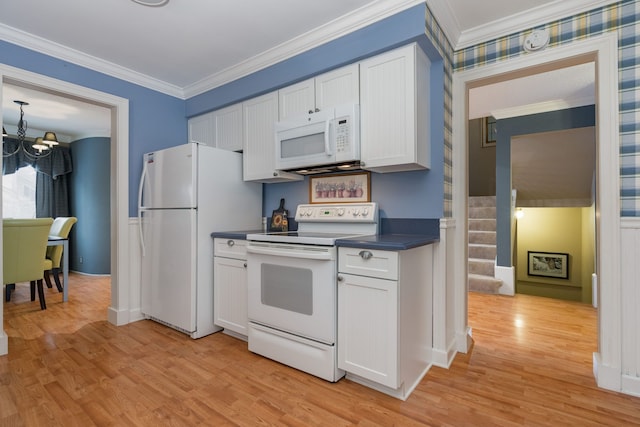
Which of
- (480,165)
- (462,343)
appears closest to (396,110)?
(462,343)

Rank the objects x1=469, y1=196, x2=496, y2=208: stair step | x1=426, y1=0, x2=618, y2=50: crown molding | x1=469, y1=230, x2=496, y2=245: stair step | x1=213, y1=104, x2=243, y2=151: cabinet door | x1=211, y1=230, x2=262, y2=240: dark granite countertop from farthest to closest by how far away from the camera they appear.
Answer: x1=469, y1=196, x2=496, y2=208: stair step < x1=469, y1=230, x2=496, y2=245: stair step < x1=213, y1=104, x2=243, y2=151: cabinet door < x1=211, y1=230, x2=262, y2=240: dark granite countertop < x1=426, y1=0, x2=618, y2=50: crown molding

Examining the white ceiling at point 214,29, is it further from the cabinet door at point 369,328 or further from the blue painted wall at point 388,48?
the cabinet door at point 369,328

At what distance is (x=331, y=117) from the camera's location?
234cm

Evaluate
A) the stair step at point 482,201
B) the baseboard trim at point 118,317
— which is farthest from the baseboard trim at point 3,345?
the stair step at point 482,201

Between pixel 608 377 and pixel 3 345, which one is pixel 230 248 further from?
pixel 608 377

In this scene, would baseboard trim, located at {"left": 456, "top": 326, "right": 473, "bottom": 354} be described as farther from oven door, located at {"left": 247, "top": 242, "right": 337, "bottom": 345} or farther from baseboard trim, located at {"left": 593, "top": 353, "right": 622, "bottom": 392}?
oven door, located at {"left": 247, "top": 242, "right": 337, "bottom": 345}

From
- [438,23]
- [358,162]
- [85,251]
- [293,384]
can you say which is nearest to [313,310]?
[293,384]

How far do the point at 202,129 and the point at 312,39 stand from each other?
1637mm

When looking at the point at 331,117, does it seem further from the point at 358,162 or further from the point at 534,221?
the point at 534,221

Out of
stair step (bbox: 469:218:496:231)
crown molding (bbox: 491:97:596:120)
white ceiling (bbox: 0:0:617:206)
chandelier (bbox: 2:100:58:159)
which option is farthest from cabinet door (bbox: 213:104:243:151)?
stair step (bbox: 469:218:496:231)

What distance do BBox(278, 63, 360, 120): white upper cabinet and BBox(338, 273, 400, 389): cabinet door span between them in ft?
4.26

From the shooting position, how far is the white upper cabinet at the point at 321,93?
234 cm

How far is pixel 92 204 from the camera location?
5.45m

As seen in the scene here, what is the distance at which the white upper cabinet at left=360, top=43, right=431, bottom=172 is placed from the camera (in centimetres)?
207
